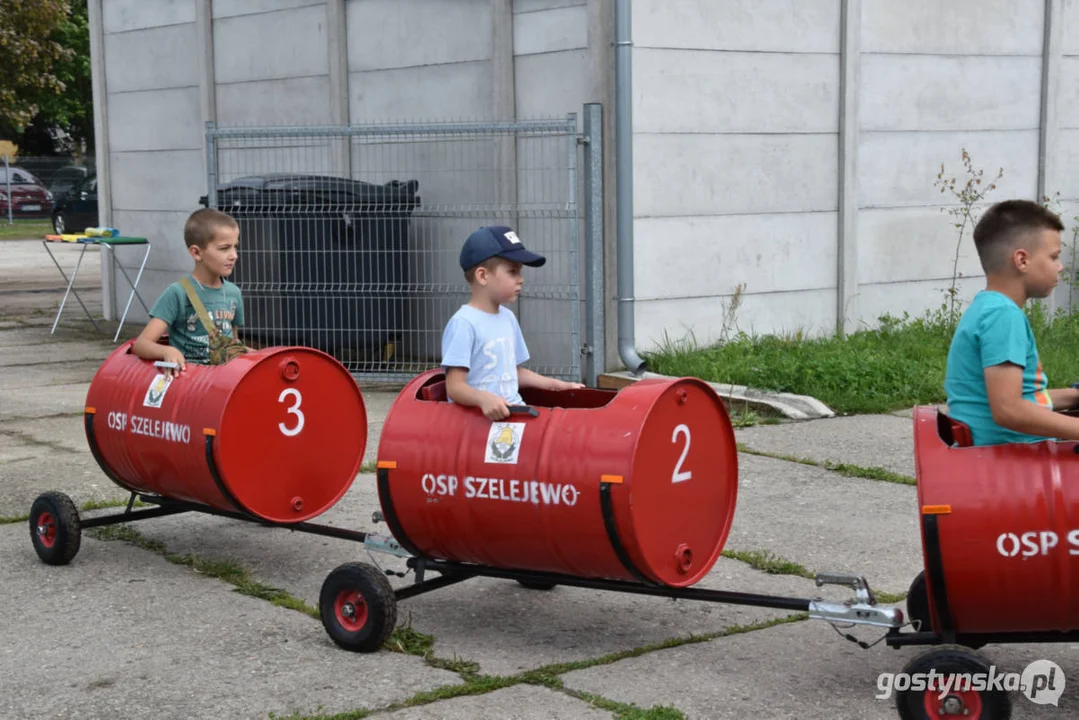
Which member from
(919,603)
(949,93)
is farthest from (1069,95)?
(919,603)

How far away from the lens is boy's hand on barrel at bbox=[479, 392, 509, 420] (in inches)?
187

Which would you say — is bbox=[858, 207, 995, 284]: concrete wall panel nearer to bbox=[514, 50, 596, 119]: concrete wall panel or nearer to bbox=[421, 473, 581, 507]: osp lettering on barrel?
bbox=[514, 50, 596, 119]: concrete wall panel

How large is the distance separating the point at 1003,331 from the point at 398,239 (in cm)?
720

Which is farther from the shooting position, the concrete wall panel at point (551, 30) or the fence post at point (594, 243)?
the concrete wall panel at point (551, 30)

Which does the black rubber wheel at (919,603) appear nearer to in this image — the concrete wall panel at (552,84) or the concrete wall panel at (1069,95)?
the concrete wall panel at (552,84)

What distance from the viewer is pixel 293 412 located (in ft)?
19.0

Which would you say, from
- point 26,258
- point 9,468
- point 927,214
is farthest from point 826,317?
point 26,258

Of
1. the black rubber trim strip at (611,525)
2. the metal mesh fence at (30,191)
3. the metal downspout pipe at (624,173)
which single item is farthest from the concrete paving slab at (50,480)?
the metal mesh fence at (30,191)

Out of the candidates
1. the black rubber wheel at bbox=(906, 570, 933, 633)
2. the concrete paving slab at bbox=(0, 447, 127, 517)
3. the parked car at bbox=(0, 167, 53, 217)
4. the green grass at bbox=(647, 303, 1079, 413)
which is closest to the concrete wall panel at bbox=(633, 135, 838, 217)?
the green grass at bbox=(647, 303, 1079, 413)

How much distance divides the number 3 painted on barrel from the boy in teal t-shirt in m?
2.64

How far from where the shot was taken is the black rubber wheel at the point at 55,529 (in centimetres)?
589

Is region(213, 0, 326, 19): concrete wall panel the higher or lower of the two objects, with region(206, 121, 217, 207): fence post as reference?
higher

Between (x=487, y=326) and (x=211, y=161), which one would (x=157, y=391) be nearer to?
(x=487, y=326)

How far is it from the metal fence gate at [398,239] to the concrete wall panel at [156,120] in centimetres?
272
